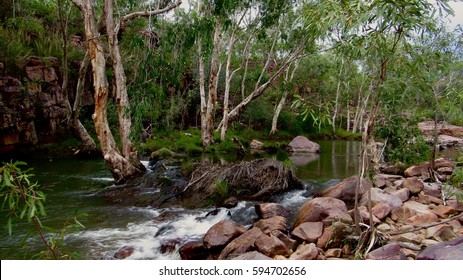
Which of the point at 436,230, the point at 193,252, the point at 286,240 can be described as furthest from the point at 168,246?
the point at 436,230

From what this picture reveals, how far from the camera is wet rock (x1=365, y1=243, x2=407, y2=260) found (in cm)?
400

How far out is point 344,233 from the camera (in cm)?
479

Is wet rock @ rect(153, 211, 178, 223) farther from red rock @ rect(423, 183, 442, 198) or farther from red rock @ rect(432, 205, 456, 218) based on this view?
red rock @ rect(423, 183, 442, 198)

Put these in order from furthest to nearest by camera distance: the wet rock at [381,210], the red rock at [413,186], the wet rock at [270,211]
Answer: the red rock at [413,186] < the wet rock at [270,211] < the wet rock at [381,210]

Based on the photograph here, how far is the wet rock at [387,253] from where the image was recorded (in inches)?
157

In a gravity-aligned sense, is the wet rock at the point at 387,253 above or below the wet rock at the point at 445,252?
below

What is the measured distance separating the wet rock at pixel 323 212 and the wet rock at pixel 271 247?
40.5 inches

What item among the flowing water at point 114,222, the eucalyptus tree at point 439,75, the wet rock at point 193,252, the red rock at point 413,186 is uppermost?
the eucalyptus tree at point 439,75

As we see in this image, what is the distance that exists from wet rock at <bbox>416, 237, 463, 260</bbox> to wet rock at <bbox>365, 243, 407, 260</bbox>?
0.21m

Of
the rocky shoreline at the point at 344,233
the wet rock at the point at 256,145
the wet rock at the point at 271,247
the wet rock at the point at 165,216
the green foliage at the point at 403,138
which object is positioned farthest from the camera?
the wet rock at the point at 256,145

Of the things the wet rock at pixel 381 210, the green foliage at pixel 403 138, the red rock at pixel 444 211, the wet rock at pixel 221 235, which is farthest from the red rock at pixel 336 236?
the green foliage at pixel 403 138

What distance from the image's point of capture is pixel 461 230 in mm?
4996

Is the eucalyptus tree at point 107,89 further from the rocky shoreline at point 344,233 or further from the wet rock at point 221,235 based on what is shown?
the wet rock at point 221,235

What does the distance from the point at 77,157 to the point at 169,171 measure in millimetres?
5728
